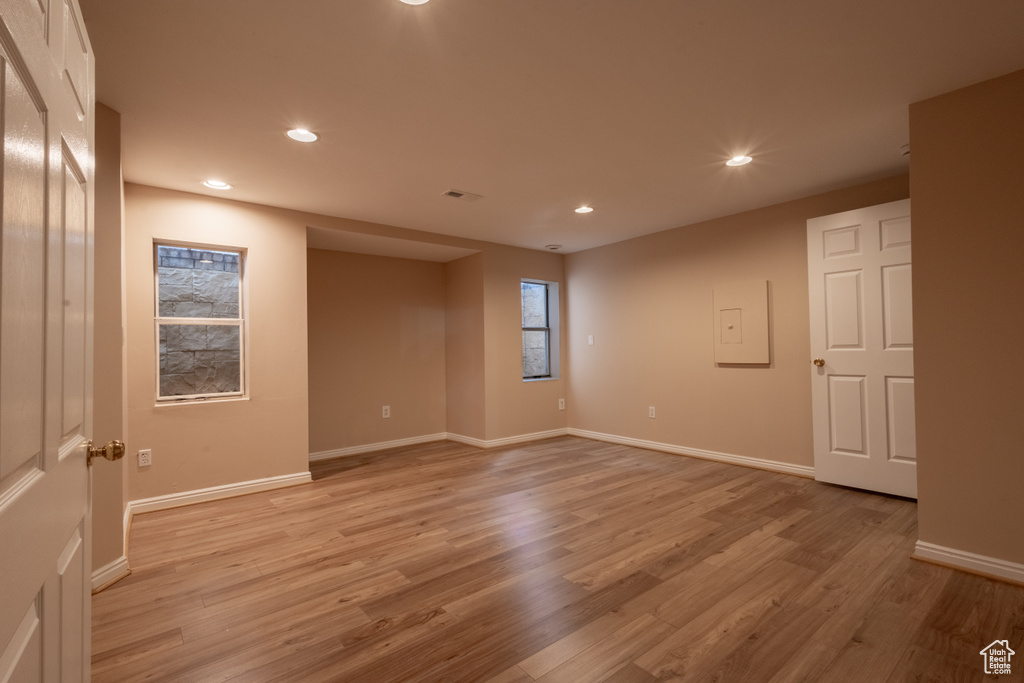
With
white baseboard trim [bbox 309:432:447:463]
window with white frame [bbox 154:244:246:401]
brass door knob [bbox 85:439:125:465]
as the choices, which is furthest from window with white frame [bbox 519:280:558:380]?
brass door knob [bbox 85:439:125:465]

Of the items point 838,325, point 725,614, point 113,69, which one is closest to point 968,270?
point 838,325

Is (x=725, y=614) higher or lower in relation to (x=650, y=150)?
lower

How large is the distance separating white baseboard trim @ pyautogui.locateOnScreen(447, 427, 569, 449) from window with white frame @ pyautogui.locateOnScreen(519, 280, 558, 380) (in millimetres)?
690

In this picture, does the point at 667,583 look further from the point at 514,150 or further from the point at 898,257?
the point at 898,257

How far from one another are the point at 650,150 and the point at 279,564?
315cm

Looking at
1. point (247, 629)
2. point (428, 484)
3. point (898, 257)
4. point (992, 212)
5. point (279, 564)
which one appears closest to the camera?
A: point (247, 629)

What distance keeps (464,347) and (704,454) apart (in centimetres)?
281

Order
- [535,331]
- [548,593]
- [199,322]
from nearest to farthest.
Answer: [548,593] → [199,322] → [535,331]

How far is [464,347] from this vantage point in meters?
5.64

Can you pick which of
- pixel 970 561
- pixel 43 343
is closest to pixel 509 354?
pixel 970 561

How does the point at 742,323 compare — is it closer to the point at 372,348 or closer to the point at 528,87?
the point at 528,87

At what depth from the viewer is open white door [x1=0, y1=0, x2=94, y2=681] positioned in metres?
0.59

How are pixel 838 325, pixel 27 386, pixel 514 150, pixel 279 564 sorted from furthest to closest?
pixel 838 325 < pixel 514 150 < pixel 279 564 < pixel 27 386

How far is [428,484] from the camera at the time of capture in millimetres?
3926
